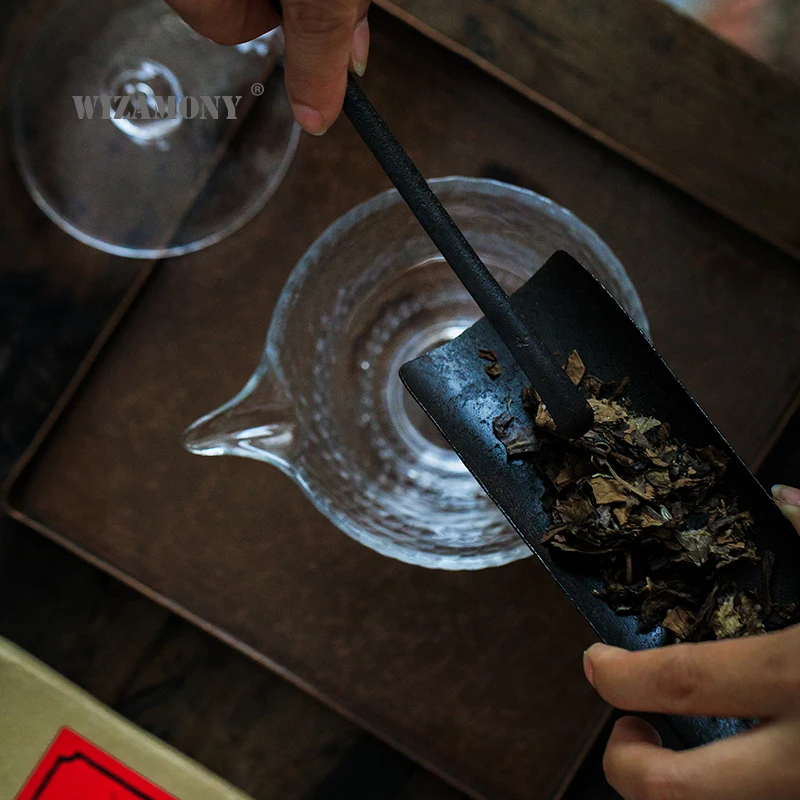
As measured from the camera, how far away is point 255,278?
779 mm

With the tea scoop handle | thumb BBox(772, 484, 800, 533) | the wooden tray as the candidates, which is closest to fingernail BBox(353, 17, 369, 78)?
the wooden tray

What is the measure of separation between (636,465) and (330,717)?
0.38 metres

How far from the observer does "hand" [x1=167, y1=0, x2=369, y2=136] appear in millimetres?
500

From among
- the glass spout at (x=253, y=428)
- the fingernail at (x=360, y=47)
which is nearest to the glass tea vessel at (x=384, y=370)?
the glass spout at (x=253, y=428)

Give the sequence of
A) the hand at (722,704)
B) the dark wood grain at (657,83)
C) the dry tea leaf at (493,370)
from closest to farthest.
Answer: the hand at (722,704) < the dry tea leaf at (493,370) < the dark wood grain at (657,83)

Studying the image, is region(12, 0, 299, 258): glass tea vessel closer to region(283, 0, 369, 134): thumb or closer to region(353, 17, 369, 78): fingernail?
region(353, 17, 369, 78): fingernail

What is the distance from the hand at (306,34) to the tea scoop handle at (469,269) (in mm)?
18

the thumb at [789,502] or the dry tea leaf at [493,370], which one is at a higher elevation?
the thumb at [789,502]

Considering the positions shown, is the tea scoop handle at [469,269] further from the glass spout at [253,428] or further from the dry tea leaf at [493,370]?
the glass spout at [253,428]

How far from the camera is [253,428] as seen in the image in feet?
2.24

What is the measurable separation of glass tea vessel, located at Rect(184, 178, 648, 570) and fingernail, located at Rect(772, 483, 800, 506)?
16 cm

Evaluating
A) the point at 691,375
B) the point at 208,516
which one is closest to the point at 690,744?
the point at 691,375

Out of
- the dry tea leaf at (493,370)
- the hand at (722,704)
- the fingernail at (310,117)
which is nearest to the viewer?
the hand at (722,704)

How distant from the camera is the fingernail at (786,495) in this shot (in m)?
0.65
